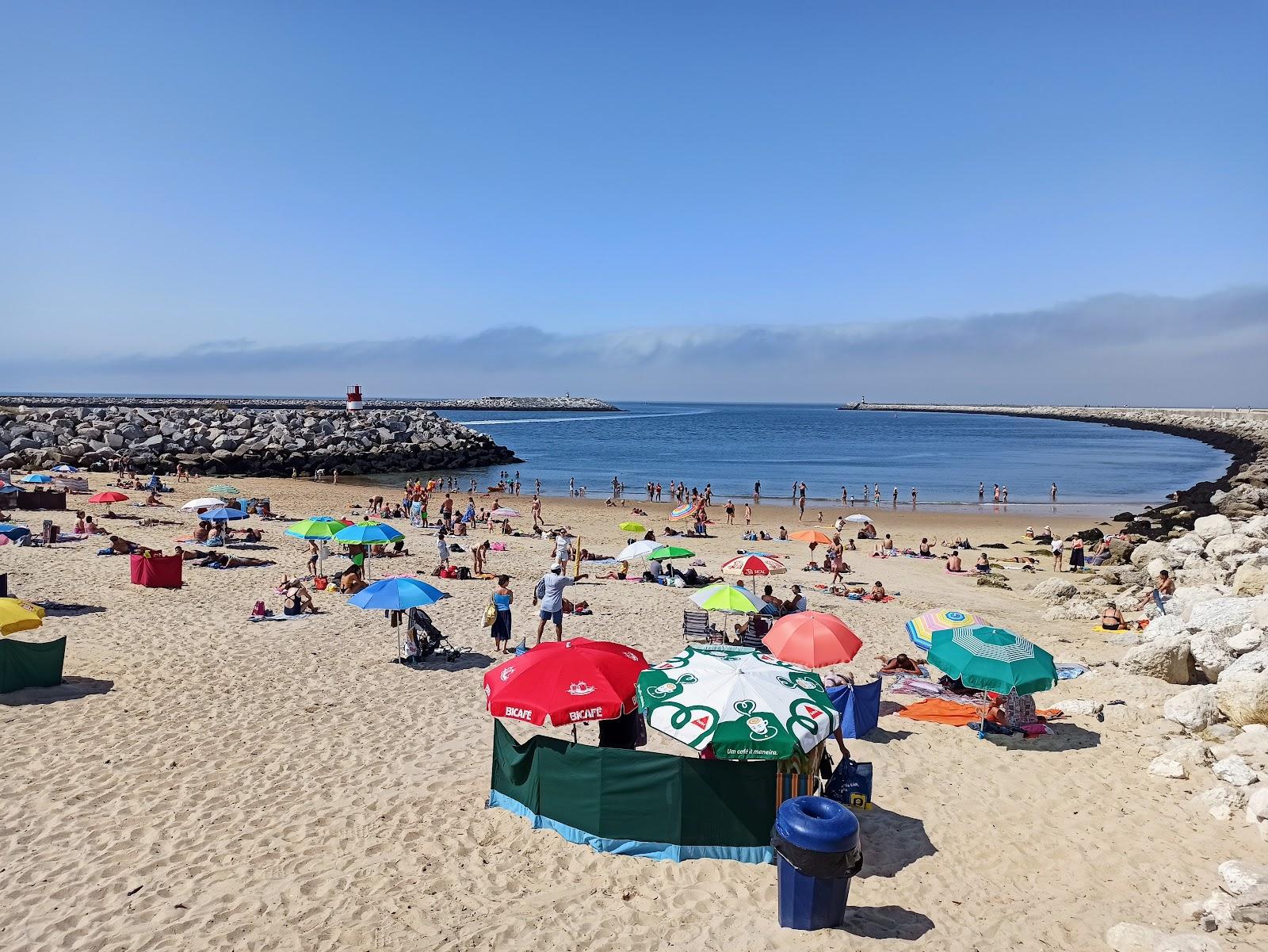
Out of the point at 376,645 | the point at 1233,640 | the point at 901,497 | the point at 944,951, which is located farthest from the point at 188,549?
the point at 901,497

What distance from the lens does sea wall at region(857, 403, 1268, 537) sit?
3053cm

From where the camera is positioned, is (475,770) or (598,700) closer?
(598,700)

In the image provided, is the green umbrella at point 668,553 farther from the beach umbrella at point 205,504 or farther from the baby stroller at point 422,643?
the beach umbrella at point 205,504

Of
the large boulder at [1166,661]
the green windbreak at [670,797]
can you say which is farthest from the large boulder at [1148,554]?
the green windbreak at [670,797]

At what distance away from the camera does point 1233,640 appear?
11.2 m

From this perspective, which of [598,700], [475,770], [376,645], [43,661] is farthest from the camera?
[376,645]

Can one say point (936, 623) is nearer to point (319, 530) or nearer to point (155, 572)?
point (319, 530)

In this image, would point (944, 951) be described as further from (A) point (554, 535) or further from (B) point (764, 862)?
(A) point (554, 535)

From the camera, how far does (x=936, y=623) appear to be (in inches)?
428

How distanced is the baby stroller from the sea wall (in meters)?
26.1

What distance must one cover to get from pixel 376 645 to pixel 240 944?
A: 7737 mm

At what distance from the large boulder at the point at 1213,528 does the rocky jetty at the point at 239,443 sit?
145 ft

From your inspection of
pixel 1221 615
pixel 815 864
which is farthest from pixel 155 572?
pixel 1221 615

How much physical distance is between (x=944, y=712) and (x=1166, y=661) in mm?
3796
